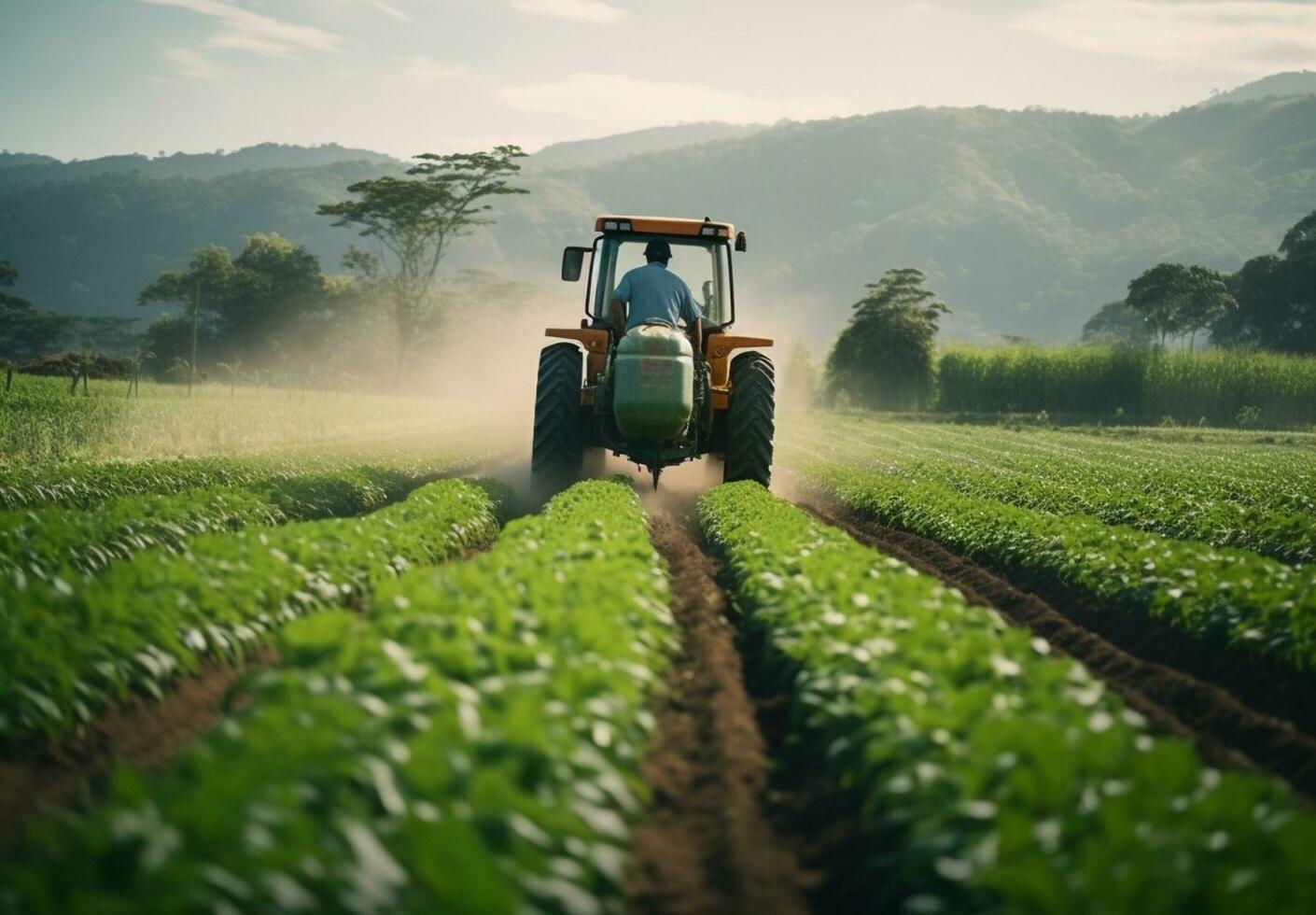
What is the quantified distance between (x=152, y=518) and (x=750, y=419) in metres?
7.49

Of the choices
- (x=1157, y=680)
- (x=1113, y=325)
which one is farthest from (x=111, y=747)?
(x=1113, y=325)

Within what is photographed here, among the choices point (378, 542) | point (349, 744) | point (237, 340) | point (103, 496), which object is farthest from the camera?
point (237, 340)

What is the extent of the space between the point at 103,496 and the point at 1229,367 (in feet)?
169

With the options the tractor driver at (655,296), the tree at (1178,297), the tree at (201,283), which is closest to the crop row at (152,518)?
the tractor driver at (655,296)

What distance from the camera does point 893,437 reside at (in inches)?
1451

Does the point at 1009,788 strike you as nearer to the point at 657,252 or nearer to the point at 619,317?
the point at 657,252

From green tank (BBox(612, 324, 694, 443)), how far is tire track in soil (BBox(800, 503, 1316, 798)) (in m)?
3.18

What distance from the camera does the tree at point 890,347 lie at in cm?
6556

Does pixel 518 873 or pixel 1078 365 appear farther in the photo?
pixel 1078 365

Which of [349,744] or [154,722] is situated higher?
Result: [349,744]

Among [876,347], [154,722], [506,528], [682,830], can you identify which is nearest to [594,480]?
[506,528]

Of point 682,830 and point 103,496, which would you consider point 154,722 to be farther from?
point 103,496

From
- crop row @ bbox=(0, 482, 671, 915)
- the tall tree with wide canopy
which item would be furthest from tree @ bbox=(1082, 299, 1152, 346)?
crop row @ bbox=(0, 482, 671, 915)

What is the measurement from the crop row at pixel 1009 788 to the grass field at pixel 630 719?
0.02m
